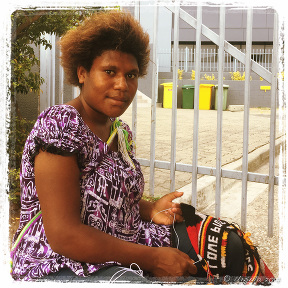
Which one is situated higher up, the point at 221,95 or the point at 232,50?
the point at 232,50

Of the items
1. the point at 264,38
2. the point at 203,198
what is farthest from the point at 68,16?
the point at 264,38

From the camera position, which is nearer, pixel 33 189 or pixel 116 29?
pixel 33 189

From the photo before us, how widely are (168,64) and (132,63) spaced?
664 inches

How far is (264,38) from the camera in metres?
20.8

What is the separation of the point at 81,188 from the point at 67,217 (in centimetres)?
16

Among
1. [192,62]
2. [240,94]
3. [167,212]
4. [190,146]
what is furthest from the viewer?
[192,62]

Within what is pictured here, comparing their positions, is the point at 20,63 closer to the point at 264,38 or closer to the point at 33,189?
the point at 33,189

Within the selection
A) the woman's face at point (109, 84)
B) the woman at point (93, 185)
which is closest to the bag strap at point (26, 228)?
the woman at point (93, 185)

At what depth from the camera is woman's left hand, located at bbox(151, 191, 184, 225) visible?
6.39ft

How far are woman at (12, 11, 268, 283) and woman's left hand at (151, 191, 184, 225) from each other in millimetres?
75

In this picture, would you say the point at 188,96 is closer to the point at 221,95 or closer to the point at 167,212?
the point at 221,95

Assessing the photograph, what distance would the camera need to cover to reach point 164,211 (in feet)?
6.55

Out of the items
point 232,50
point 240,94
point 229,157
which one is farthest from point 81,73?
point 240,94

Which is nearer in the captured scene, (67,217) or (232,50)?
(67,217)
